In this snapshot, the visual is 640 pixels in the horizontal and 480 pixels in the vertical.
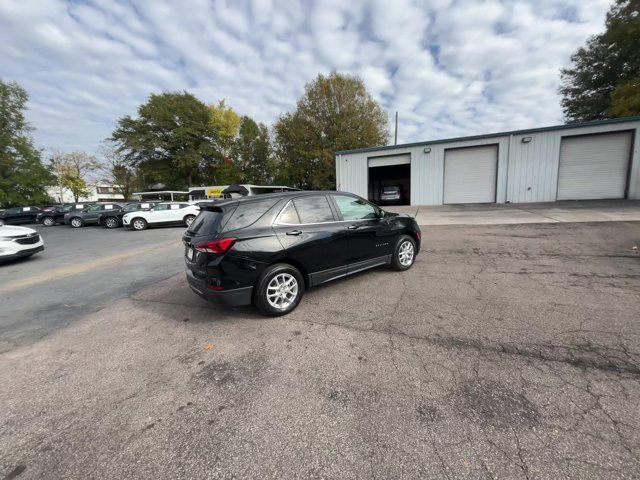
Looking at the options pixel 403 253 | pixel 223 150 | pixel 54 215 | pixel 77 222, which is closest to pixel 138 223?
pixel 77 222

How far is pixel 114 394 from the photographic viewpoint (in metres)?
2.30

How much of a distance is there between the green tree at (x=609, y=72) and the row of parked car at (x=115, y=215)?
91.7 ft

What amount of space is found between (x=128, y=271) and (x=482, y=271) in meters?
7.54

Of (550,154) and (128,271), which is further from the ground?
(550,154)

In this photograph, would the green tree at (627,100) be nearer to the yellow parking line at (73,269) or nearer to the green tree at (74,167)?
the yellow parking line at (73,269)

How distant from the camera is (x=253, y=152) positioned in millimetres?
39906

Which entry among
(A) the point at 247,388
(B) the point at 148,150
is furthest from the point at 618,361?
(B) the point at 148,150

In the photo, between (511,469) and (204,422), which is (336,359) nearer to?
(204,422)

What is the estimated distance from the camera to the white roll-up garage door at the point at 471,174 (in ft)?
51.8

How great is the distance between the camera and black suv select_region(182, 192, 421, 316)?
321 centimetres

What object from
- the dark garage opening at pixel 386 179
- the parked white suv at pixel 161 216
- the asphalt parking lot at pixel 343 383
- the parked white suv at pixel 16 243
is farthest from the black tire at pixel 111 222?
the dark garage opening at pixel 386 179

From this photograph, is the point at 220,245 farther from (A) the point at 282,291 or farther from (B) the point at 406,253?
(B) the point at 406,253

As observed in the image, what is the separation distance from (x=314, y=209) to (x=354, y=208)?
2.70 ft

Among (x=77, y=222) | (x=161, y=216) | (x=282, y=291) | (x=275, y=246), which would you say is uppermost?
(x=161, y=216)
